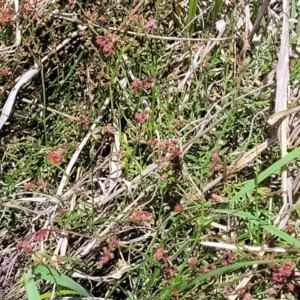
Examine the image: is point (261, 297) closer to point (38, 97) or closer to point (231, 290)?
point (231, 290)

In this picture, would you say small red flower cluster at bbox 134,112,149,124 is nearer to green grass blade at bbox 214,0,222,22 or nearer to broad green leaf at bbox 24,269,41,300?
green grass blade at bbox 214,0,222,22

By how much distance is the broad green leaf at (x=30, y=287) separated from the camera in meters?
1.49

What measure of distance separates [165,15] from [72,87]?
405 mm

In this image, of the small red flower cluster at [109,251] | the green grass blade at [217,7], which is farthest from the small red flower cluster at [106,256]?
the green grass blade at [217,7]

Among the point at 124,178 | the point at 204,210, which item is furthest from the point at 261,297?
the point at 124,178

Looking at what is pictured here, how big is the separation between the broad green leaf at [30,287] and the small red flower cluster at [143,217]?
342 millimetres

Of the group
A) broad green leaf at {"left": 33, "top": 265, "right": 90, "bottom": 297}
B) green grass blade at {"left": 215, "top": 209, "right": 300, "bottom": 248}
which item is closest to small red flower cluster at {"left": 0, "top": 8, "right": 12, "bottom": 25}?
broad green leaf at {"left": 33, "top": 265, "right": 90, "bottom": 297}

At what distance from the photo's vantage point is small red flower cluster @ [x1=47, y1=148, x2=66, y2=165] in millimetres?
1721

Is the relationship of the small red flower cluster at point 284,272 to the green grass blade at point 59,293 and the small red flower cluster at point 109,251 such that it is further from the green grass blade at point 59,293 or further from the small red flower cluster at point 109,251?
the green grass blade at point 59,293

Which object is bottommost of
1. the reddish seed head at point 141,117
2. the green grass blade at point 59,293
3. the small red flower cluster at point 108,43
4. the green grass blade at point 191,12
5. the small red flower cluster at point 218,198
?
the green grass blade at point 59,293

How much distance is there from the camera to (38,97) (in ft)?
6.28

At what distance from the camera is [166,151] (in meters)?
1.73

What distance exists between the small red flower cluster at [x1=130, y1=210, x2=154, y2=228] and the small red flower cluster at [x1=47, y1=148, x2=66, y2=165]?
0.96ft

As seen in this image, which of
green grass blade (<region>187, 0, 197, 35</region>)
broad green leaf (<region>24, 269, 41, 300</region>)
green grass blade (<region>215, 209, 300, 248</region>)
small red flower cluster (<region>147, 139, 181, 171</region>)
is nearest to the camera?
broad green leaf (<region>24, 269, 41, 300</region>)
